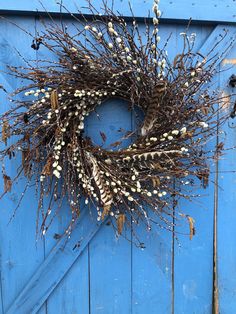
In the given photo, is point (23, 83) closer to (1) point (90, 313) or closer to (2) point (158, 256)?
(2) point (158, 256)

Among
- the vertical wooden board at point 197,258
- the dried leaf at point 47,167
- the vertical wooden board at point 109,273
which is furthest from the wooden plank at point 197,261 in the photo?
the dried leaf at point 47,167

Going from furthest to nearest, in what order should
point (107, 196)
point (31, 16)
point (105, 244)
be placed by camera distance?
point (105, 244)
point (31, 16)
point (107, 196)

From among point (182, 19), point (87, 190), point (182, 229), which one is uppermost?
point (182, 19)

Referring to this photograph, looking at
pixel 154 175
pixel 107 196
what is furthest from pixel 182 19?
pixel 107 196

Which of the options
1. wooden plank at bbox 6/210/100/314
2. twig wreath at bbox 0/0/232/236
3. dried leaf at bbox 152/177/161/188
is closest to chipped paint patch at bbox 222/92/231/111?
twig wreath at bbox 0/0/232/236

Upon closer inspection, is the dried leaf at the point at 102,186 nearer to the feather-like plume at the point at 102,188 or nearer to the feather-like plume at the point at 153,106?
the feather-like plume at the point at 102,188

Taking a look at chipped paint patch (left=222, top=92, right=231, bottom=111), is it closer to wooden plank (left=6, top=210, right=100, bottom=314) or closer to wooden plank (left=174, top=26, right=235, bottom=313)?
wooden plank (left=174, top=26, right=235, bottom=313)

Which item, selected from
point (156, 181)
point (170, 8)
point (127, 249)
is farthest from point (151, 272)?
point (170, 8)

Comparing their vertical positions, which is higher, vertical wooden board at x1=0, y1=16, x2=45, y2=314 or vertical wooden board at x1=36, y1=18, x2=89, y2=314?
vertical wooden board at x1=0, y1=16, x2=45, y2=314
